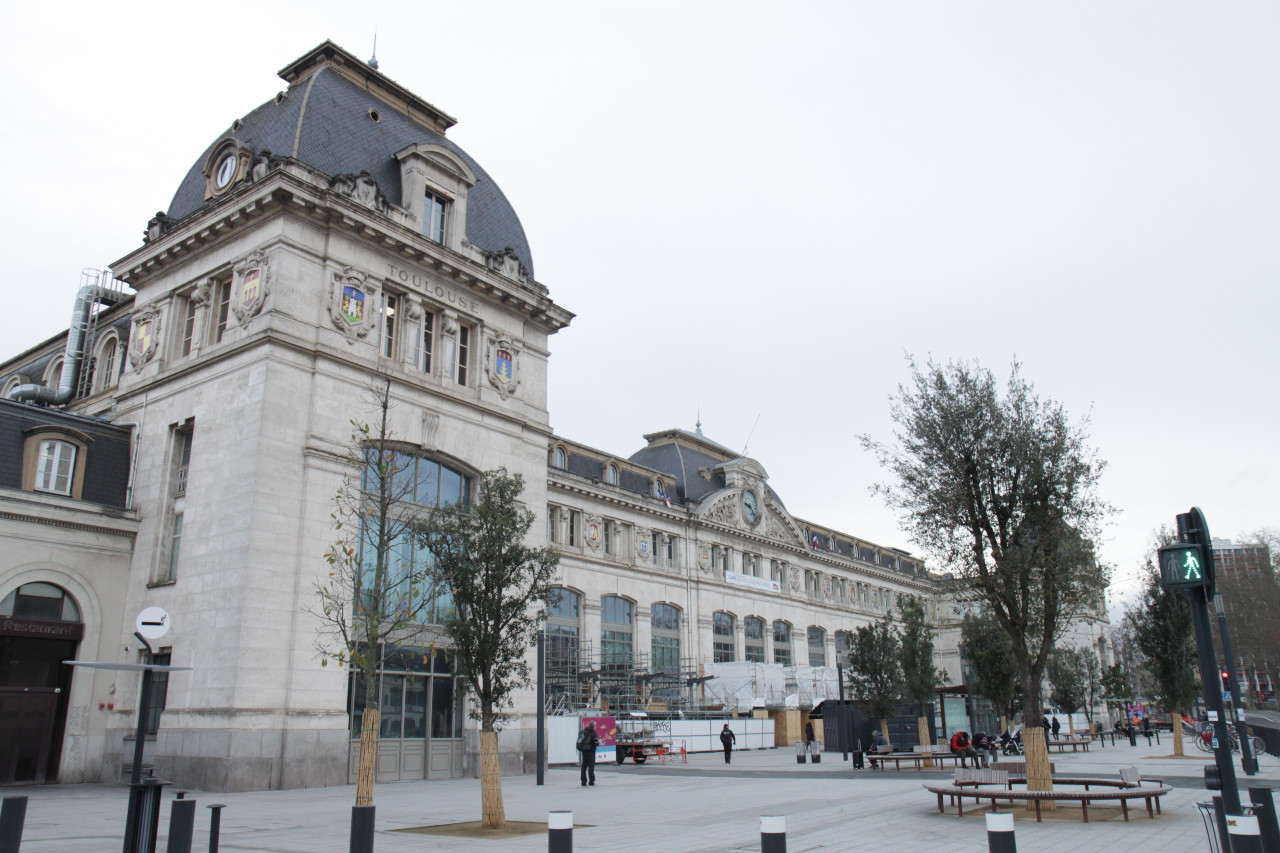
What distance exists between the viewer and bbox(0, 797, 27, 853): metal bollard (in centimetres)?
927

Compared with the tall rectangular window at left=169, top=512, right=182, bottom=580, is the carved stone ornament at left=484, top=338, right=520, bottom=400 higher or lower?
higher

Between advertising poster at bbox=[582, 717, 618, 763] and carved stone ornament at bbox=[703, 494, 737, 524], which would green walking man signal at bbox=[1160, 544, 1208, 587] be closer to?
advertising poster at bbox=[582, 717, 618, 763]

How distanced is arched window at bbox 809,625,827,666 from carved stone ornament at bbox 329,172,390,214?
157 ft

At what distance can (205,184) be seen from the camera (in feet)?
99.9

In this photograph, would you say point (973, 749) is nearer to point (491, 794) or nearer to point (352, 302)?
point (491, 794)

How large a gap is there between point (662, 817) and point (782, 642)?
47.9 m

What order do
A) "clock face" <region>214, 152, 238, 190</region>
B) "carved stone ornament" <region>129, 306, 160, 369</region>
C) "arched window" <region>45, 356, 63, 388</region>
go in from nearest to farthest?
"clock face" <region>214, 152, 238, 190</region> → "carved stone ornament" <region>129, 306, 160, 369</region> → "arched window" <region>45, 356, 63, 388</region>

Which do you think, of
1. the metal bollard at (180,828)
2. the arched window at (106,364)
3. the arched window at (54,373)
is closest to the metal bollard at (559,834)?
the metal bollard at (180,828)

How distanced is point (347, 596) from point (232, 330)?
27.6 feet

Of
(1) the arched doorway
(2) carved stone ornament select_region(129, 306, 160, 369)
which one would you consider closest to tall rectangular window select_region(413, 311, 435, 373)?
(2) carved stone ornament select_region(129, 306, 160, 369)

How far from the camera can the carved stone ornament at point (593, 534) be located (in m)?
48.8

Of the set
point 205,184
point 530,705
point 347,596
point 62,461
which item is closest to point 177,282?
point 205,184

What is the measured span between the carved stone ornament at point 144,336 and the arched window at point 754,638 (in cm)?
3969

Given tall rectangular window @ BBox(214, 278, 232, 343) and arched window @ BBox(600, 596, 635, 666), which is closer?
tall rectangular window @ BBox(214, 278, 232, 343)
